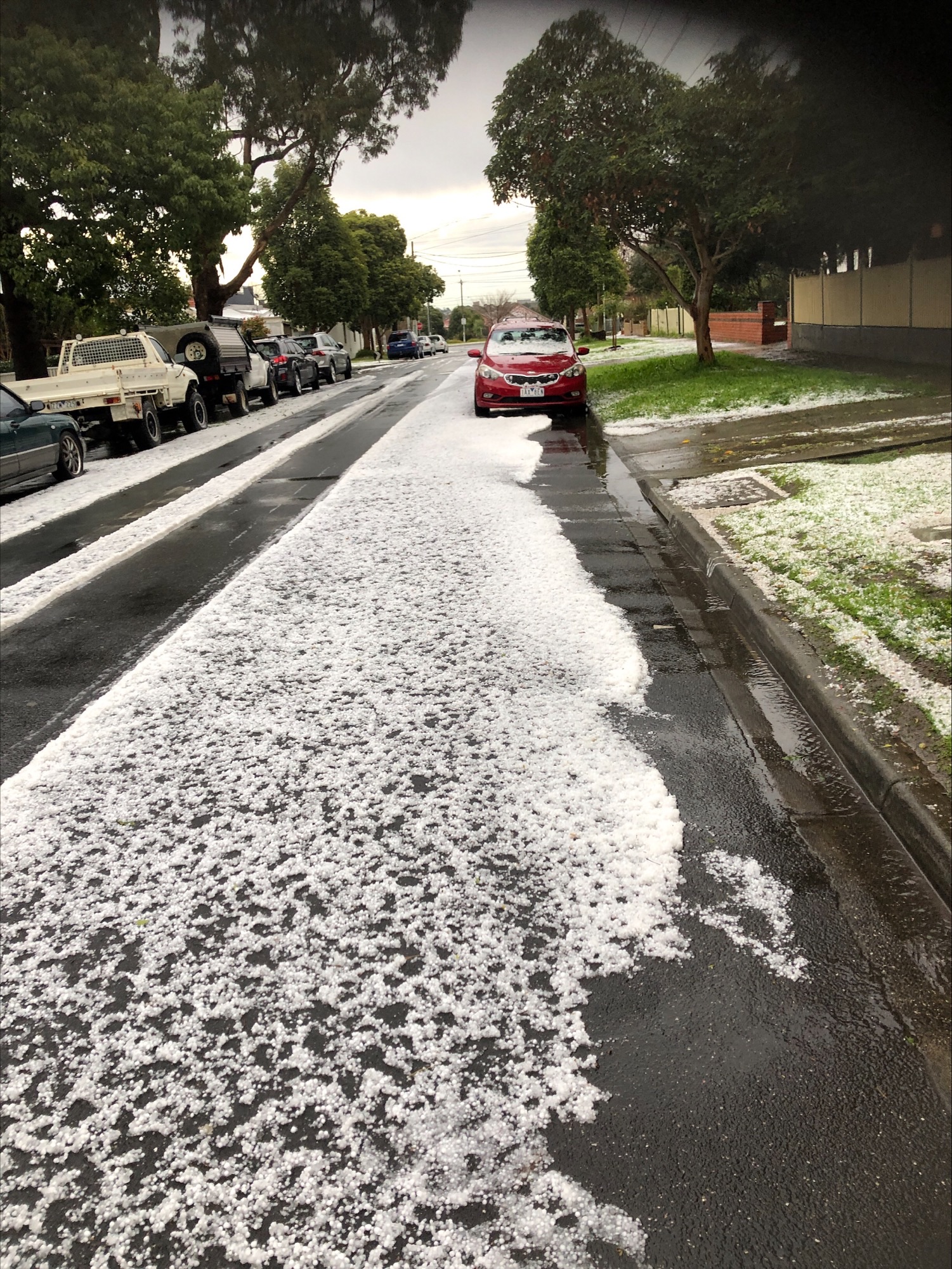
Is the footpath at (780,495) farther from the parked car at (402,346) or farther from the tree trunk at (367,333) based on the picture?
the tree trunk at (367,333)

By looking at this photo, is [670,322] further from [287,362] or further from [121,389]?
[121,389]

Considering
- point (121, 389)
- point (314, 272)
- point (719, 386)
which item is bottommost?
point (719, 386)

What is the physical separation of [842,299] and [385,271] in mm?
50160

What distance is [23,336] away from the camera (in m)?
20.6

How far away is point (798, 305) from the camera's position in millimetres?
27641

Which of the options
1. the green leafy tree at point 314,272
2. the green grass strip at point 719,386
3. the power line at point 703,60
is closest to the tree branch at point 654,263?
the green grass strip at point 719,386

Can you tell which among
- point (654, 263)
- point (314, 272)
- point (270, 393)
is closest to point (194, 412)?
point (270, 393)

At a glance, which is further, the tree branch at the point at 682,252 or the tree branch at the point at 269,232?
the tree branch at the point at 269,232

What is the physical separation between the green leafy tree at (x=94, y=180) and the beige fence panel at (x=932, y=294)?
14644mm

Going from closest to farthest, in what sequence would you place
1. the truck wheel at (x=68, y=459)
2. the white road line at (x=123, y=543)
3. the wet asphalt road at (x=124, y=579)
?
the wet asphalt road at (x=124, y=579)
the white road line at (x=123, y=543)
the truck wheel at (x=68, y=459)

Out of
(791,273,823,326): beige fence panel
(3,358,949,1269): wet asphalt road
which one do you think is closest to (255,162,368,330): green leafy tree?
(791,273,823,326): beige fence panel

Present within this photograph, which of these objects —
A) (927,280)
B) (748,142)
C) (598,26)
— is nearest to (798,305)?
(927,280)

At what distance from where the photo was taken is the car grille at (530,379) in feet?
51.1

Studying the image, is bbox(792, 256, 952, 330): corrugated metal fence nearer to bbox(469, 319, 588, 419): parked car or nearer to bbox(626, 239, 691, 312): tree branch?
bbox(626, 239, 691, 312): tree branch
